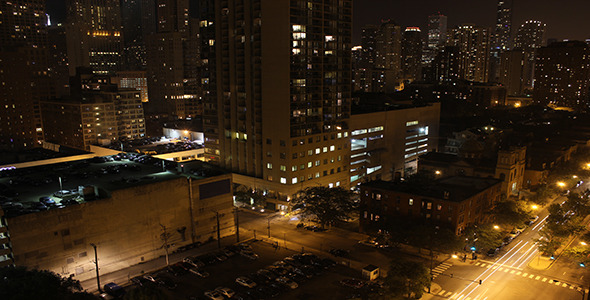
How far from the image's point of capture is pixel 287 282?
62.9 m

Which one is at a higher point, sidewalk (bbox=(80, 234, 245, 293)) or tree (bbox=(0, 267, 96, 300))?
tree (bbox=(0, 267, 96, 300))

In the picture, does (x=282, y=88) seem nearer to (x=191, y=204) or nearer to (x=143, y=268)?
(x=191, y=204)

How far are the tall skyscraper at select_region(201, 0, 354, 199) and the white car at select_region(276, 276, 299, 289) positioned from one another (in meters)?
37.8

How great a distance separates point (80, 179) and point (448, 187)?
72.3 meters

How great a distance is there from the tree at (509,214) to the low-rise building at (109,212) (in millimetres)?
52188

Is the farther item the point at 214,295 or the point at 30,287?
the point at 214,295

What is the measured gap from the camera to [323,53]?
340 ft

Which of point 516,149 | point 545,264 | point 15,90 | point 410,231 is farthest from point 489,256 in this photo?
point 15,90

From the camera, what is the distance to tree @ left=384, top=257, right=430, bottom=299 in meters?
54.0

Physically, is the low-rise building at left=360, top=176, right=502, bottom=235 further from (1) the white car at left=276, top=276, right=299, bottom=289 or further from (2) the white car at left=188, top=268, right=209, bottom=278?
(2) the white car at left=188, top=268, right=209, bottom=278

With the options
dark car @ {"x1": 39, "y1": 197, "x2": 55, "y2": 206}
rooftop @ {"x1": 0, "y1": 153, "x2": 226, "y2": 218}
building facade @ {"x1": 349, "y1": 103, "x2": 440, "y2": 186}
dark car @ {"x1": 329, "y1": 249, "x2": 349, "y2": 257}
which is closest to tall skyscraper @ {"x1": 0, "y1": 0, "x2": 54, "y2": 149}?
rooftop @ {"x1": 0, "y1": 153, "x2": 226, "y2": 218}

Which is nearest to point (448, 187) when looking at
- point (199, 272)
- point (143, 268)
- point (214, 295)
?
point (199, 272)

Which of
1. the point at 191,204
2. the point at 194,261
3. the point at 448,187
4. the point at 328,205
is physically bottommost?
the point at 194,261

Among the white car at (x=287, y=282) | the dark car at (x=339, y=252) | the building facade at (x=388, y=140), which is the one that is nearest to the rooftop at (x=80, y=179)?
the dark car at (x=339, y=252)
